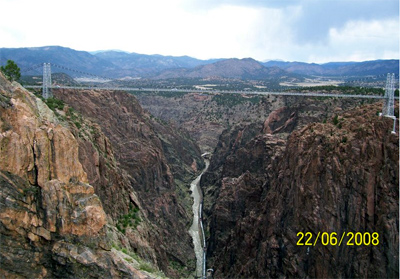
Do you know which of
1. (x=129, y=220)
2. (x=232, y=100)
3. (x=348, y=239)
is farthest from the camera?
(x=232, y=100)

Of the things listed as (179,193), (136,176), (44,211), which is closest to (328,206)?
(44,211)

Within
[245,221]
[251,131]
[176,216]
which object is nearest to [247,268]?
[245,221]

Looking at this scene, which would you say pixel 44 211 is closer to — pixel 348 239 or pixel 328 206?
pixel 328 206

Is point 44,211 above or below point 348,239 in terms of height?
above

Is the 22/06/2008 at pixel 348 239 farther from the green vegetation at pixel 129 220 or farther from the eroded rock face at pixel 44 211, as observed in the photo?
the eroded rock face at pixel 44 211

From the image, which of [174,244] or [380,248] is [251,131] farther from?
[380,248]

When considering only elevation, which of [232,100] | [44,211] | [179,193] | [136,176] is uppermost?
[232,100]

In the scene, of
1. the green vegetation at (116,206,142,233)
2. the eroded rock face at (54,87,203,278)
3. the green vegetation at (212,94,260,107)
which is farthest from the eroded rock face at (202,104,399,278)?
the green vegetation at (212,94,260,107)
